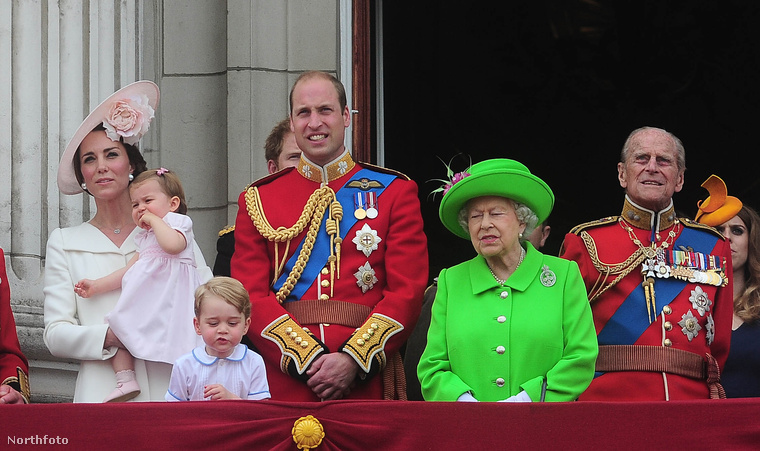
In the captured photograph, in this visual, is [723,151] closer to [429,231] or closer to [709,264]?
[429,231]

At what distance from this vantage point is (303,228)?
4668 mm

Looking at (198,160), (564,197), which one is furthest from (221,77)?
(564,197)

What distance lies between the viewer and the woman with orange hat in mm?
5172

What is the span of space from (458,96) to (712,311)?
5.03 m

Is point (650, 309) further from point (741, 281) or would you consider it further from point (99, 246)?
point (99, 246)

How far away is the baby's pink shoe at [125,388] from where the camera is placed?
15.2 feet

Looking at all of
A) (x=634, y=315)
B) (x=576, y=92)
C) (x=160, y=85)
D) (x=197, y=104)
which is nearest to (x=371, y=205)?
(x=634, y=315)

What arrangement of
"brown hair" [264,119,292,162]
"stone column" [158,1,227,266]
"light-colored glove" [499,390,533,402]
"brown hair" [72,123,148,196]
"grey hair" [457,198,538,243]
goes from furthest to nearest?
"stone column" [158,1,227,266] < "brown hair" [264,119,292,162] < "brown hair" [72,123,148,196] < "grey hair" [457,198,538,243] < "light-colored glove" [499,390,533,402]

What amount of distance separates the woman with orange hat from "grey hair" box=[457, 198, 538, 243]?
113 cm

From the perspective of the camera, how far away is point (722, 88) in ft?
31.0

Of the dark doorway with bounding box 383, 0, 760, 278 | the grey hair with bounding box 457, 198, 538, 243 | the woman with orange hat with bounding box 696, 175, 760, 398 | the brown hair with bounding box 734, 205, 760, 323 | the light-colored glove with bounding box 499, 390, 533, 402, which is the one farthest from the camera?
the dark doorway with bounding box 383, 0, 760, 278
